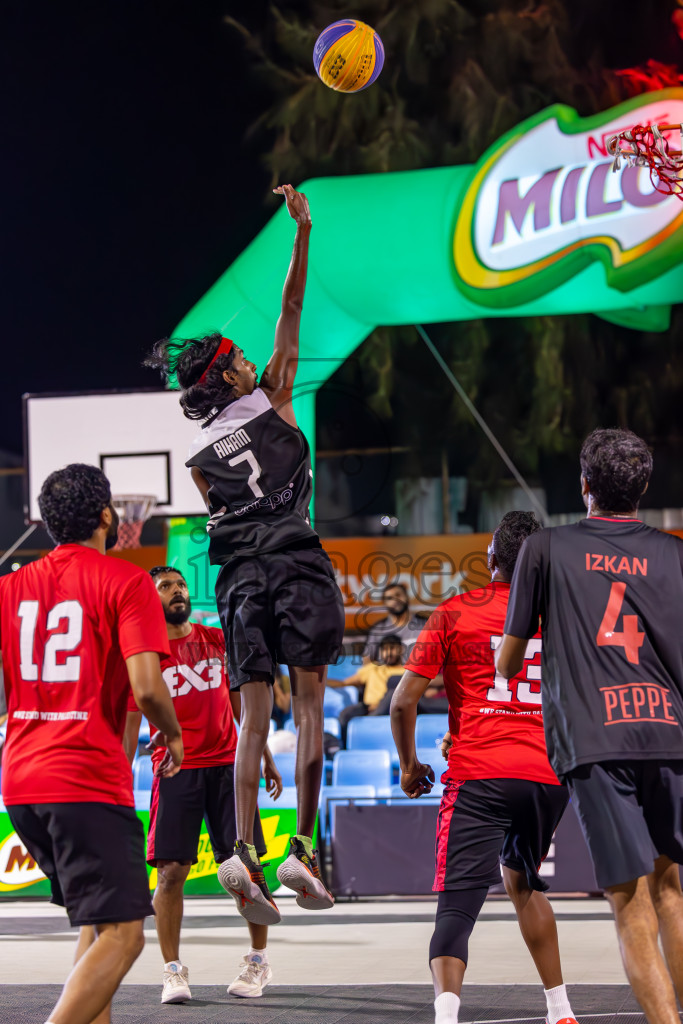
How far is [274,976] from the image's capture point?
20.9ft

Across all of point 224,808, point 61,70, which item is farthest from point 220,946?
point 61,70

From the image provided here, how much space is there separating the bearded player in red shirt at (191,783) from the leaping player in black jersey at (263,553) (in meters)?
1.13

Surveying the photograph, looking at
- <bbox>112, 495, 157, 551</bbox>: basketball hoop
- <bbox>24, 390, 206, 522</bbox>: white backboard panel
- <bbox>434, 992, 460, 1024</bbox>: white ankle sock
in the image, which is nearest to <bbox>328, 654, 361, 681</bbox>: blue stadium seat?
<bbox>24, 390, 206, 522</bbox>: white backboard panel

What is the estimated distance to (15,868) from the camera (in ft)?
30.2

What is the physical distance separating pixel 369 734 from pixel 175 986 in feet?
14.6

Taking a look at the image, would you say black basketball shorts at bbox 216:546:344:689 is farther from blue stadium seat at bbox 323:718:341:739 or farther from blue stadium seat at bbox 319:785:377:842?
blue stadium seat at bbox 323:718:341:739

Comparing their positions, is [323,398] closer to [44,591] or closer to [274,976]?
[274,976]

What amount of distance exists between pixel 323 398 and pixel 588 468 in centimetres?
1308

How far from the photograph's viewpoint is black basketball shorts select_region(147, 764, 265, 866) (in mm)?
5898

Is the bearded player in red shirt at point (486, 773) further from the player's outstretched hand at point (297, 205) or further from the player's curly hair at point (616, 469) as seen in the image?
the player's outstretched hand at point (297, 205)

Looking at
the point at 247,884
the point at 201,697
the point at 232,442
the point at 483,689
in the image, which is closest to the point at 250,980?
the point at 201,697

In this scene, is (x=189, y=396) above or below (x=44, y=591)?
above

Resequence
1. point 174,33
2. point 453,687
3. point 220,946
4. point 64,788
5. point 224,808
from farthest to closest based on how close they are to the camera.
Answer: point 174,33
point 220,946
point 224,808
point 453,687
point 64,788

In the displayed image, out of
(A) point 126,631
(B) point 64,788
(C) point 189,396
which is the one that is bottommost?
(B) point 64,788
